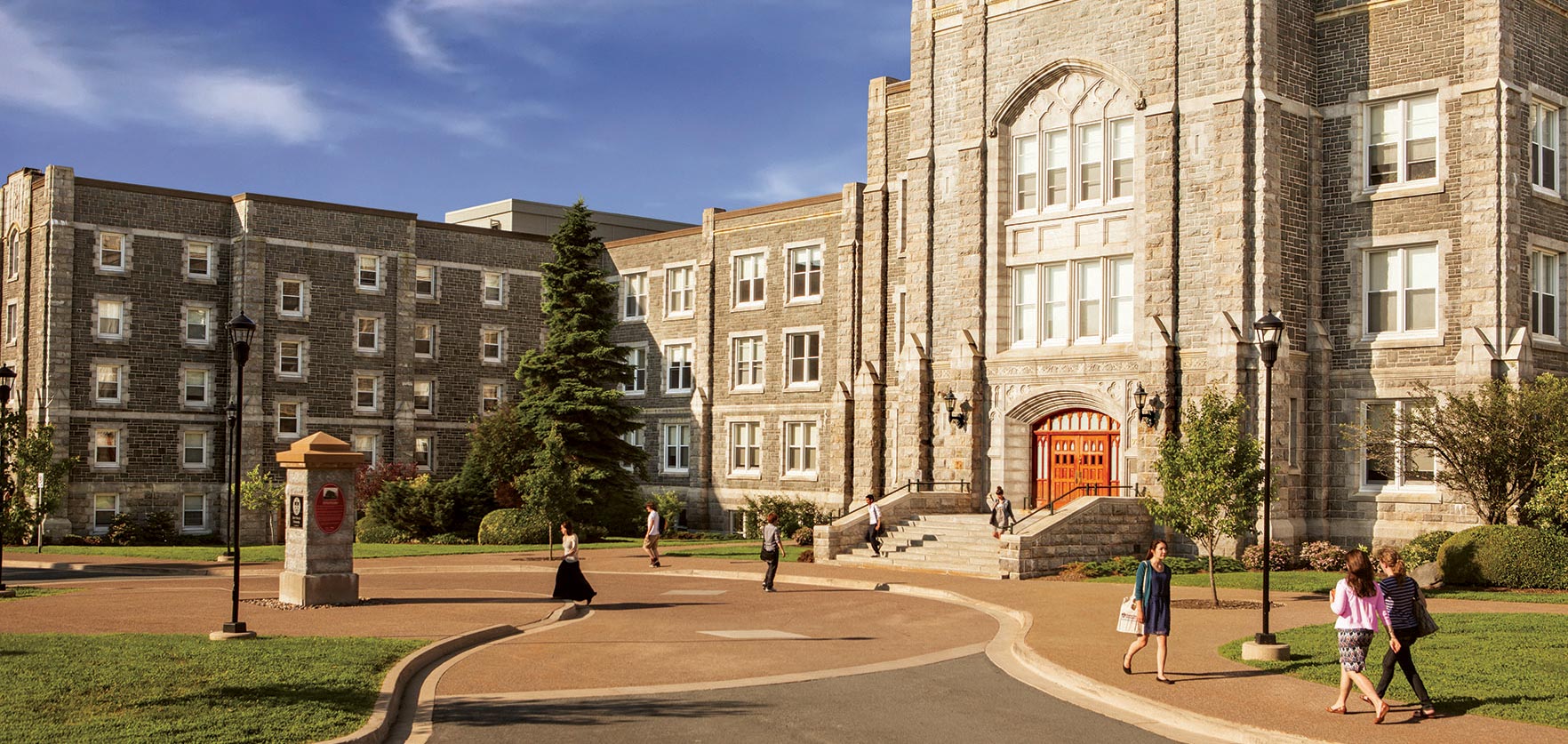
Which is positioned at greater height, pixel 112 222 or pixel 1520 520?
pixel 112 222

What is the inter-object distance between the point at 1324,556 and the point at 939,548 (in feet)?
28.4

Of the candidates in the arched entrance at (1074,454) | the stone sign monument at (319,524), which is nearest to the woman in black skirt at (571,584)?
the stone sign monument at (319,524)

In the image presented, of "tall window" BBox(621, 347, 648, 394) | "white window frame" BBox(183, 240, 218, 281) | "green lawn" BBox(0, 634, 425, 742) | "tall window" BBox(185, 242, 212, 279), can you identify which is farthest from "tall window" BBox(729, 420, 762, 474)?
"green lawn" BBox(0, 634, 425, 742)

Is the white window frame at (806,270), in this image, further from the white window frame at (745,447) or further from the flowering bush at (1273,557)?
the flowering bush at (1273,557)

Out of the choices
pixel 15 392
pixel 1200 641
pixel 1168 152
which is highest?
pixel 1168 152

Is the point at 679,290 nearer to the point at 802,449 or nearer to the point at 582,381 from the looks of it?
the point at 802,449

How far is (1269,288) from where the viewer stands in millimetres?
33156

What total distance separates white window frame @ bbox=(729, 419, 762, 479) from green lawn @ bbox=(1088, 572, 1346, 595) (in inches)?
922

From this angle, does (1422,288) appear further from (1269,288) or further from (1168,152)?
(1168,152)

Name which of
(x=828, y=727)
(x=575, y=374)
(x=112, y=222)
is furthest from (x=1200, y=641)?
(x=112, y=222)

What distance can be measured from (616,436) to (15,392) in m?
22.0

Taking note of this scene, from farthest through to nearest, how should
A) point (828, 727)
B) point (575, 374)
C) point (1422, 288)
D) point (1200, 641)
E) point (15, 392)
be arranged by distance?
point (15, 392) → point (575, 374) → point (1422, 288) → point (1200, 641) → point (828, 727)

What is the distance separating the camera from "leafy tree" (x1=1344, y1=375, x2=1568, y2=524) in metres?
28.8

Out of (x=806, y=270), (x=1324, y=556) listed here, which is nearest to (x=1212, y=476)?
(x=1324, y=556)
